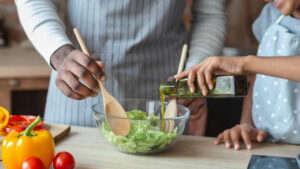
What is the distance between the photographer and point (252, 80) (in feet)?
4.68

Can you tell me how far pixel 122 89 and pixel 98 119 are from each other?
14.0 inches

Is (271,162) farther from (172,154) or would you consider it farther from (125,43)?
(125,43)

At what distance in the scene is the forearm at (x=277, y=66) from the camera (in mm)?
964

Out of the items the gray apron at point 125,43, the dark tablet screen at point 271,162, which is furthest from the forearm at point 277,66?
the gray apron at point 125,43

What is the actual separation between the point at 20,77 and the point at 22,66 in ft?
0.24

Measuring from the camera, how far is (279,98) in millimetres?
1253

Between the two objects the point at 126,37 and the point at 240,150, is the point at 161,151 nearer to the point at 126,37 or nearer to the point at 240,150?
the point at 240,150

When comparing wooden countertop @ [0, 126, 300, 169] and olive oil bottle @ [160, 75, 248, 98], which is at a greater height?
olive oil bottle @ [160, 75, 248, 98]

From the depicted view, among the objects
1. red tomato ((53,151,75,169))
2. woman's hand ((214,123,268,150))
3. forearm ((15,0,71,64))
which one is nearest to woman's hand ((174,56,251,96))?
woman's hand ((214,123,268,150))

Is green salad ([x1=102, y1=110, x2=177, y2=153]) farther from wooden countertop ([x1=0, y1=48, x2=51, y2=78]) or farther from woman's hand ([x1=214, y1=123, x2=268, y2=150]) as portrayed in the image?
wooden countertop ([x1=0, y1=48, x2=51, y2=78])

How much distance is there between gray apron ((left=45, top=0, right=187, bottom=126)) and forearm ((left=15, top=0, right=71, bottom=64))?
14 cm

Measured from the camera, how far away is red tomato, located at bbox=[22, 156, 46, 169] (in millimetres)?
853

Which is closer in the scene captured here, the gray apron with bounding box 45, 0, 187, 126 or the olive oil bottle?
the olive oil bottle

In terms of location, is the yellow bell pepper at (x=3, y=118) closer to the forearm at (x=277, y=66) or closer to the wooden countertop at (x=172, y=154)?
the wooden countertop at (x=172, y=154)
